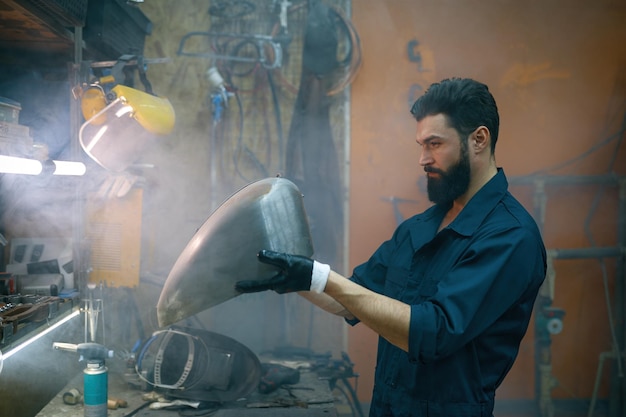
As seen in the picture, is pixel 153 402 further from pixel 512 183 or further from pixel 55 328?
pixel 512 183

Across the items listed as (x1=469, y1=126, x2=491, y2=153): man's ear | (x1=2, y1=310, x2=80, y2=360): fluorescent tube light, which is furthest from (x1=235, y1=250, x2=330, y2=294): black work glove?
(x1=2, y1=310, x2=80, y2=360): fluorescent tube light

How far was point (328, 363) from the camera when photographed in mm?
2777

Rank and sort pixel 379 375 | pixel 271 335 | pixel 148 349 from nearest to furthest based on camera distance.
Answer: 1. pixel 379 375
2. pixel 148 349
3. pixel 271 335

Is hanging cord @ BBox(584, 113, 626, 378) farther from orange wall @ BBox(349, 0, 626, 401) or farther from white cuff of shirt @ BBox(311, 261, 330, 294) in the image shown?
white cuff of shirt @ BBox(311, 261, 330, 294)

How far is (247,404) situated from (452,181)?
→ 130 cm

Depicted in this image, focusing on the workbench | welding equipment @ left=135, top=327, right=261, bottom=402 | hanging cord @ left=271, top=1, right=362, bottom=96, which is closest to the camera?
the workbench

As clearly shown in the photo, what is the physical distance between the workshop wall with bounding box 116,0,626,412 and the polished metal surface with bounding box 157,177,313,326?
1.93 meters

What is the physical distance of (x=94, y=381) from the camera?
1.81m

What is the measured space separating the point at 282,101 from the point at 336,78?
0.38 m

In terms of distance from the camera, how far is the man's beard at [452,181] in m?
1.63

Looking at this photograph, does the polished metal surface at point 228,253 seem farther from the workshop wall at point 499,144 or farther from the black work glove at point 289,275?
the workshop wall at point 499,144

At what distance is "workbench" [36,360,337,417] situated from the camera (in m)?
2.11

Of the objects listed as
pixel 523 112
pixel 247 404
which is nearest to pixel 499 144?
pixel 523 112

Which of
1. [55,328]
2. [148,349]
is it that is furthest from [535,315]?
[55,328]
